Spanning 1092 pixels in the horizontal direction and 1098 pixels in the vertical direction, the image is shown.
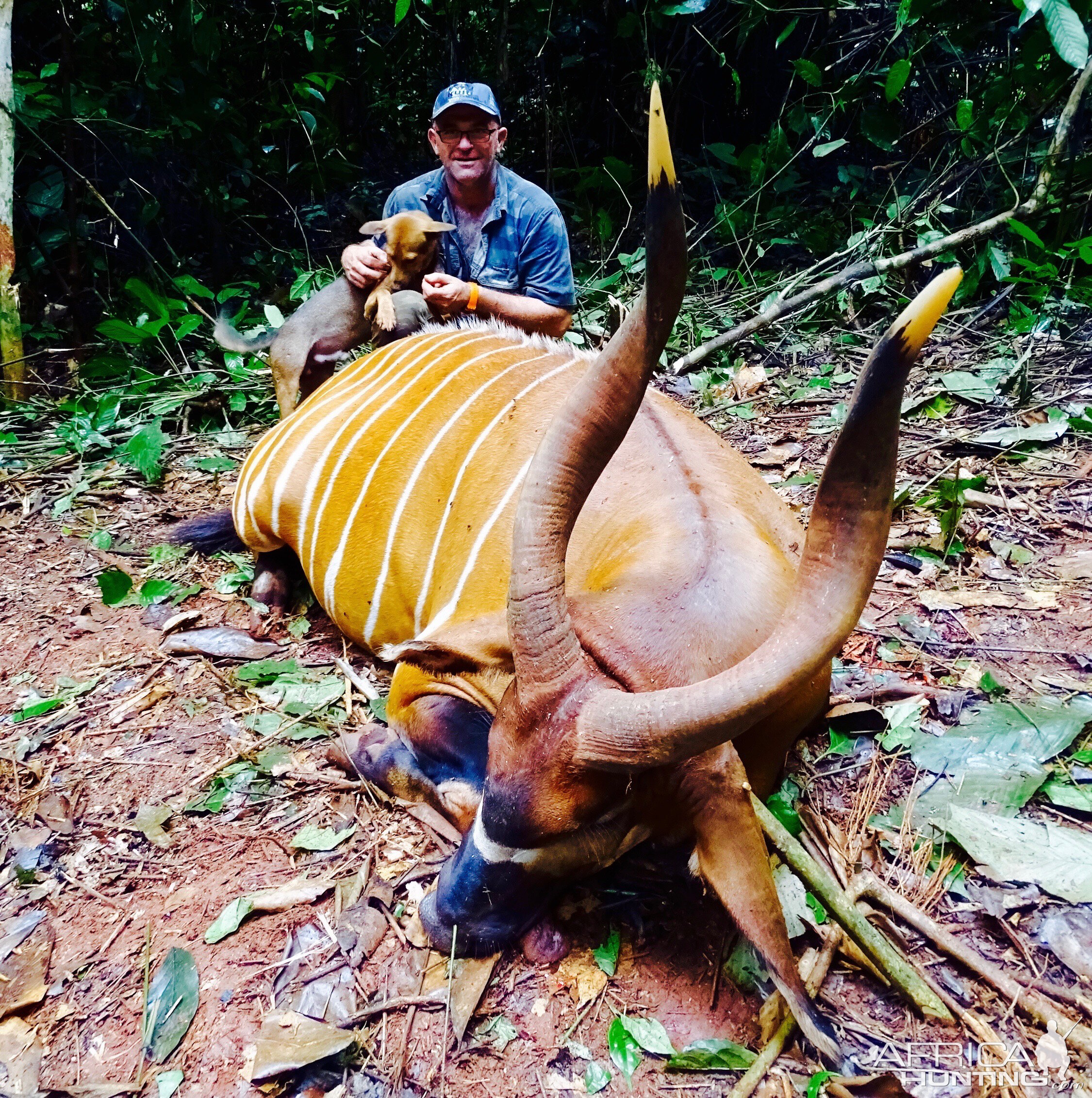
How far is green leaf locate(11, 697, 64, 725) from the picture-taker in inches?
116

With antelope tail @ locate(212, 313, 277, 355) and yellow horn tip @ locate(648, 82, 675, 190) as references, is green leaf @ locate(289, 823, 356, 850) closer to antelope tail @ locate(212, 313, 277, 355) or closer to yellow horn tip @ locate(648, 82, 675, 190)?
yellow horn tip @ locate(648, 82, 675, 190)

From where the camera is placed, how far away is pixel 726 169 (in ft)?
26.6

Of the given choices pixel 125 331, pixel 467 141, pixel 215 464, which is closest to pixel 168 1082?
pixel 215 464

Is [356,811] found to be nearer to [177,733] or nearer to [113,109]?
[177,733]

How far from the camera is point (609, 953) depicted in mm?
2018

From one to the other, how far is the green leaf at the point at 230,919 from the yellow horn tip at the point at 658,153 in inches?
78.5

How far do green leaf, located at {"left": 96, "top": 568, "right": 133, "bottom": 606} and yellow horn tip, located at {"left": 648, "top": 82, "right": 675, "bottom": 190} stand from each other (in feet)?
10.1

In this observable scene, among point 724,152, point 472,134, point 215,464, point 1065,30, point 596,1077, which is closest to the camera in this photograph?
point 596,1077

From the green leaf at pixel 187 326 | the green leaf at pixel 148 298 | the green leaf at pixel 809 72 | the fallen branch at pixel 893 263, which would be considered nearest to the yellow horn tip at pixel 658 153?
the fallen branch at pixel 893 263

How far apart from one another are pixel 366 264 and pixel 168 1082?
3858 mm

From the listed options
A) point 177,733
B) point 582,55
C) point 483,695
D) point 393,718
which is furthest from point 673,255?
point 582,55

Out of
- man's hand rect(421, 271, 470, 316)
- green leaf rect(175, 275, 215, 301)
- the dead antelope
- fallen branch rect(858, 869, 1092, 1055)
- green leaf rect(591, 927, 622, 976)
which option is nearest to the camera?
the dead antelope

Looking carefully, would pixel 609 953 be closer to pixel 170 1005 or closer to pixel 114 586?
pixel 170 1005

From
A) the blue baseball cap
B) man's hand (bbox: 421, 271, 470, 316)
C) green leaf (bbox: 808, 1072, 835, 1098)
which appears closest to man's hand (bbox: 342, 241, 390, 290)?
man's hand (bbox: 421, 271, 470, 316)
